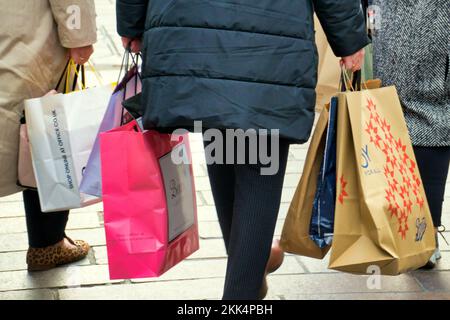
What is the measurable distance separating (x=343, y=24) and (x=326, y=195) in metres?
0.63

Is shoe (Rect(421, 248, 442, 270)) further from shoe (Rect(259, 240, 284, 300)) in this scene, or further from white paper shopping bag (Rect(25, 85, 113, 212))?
white paper shopping bag (Rect(25, 85, 113, 212))

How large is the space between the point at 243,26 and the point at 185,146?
680 millimetres

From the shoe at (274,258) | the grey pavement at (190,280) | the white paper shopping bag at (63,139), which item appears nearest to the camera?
the white paper shopping bag at (63,139)

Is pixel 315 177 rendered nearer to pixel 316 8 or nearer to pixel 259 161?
pixel 259 161

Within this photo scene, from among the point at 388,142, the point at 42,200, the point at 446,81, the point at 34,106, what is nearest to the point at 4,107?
the point at 34,106

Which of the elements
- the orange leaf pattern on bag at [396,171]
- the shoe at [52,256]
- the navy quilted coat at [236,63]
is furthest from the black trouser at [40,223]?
the orange leaf pattern on bag at [396,171]

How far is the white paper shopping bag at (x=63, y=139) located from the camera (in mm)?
3467

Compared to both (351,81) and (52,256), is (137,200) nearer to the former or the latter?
(351,81)

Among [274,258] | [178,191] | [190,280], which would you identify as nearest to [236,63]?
[178,191]

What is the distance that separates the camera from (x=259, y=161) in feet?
10.1

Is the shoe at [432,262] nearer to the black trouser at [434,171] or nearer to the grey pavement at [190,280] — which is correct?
the grey pavement at [190,280]

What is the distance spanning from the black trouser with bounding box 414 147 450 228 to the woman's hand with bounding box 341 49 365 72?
80 cm

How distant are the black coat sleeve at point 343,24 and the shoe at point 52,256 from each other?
1.59 metres
